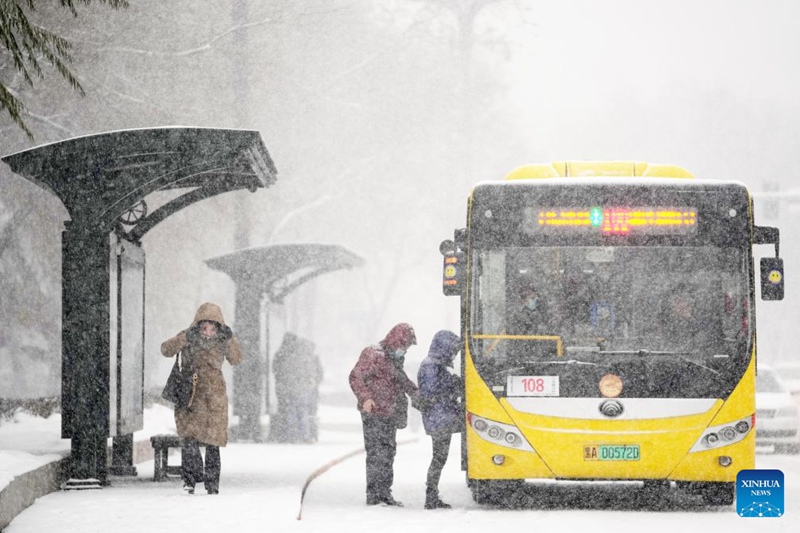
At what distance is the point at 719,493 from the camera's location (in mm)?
13445

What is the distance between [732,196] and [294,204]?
98.3 feet

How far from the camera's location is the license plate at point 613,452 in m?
13.0

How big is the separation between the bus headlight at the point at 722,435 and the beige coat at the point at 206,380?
390 centimetres

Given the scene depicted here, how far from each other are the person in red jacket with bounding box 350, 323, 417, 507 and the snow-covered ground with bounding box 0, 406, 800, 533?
552mm

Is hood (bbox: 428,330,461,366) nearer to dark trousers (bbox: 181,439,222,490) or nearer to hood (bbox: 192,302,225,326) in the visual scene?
hood (bbox: 192,302,225,326)

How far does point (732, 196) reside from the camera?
1334cm

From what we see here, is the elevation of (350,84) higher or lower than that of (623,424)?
higher

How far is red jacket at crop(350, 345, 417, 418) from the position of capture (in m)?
13.3

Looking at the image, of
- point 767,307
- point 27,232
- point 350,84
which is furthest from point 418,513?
point 767,307

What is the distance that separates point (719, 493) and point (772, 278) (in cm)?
195

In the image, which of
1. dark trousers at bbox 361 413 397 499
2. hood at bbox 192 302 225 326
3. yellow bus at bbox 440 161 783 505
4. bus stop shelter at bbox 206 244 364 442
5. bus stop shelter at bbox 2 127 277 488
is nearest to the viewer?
hood at bbox 192 302 225 326

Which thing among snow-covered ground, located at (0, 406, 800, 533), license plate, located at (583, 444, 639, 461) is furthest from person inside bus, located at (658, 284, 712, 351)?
snow-covered ground, located at (0, 406, 800, 533)

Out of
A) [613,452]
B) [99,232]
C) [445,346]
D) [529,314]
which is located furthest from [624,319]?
[99,232]

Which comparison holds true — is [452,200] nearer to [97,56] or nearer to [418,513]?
[97,56]
